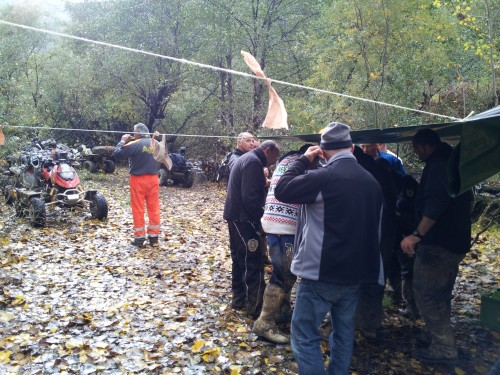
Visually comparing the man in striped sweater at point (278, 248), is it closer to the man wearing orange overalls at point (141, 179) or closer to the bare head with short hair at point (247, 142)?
the bare head with short hair at point (247, 142)

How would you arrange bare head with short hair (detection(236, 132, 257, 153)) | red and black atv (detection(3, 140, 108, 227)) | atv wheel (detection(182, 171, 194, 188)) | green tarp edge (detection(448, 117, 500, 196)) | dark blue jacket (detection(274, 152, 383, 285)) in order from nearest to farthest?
green tarp edge (detection(448, 117, 500, 196))
dark blue jacket (detection(274, 152, 383, 285))
bare head with short hair (detection(236, 132, 257, 153))
red and black atv (detection(3, 140, 108, 227))
atv wheel (detection(182, 171, 194, 188))

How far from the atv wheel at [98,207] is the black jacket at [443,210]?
7.09 meters

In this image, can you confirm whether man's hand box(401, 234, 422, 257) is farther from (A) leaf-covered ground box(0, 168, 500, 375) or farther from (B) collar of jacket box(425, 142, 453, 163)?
(A) leaf-covered ground box(0, 168, 500, 375)

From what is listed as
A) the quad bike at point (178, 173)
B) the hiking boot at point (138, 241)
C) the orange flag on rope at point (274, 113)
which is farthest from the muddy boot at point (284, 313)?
the quad bike at point (178, 173)

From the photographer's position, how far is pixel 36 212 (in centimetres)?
856

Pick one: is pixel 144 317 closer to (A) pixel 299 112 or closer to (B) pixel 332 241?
(B) pixel 332 241

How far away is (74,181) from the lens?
31.1ft

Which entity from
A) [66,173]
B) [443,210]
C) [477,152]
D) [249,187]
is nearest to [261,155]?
[249,187]

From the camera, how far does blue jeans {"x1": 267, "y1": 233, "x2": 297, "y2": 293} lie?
168 inches

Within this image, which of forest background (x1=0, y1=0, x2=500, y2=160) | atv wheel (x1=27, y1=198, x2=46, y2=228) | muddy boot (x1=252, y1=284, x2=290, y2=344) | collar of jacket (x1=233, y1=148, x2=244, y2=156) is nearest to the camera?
muddy boot (x1=252, y1=284, x2=290, y2=344)

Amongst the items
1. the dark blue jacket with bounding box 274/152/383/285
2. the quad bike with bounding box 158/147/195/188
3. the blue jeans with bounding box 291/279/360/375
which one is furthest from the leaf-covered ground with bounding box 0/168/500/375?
the quad bike with bounding box 158/147/195/188

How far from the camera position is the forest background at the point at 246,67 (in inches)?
475

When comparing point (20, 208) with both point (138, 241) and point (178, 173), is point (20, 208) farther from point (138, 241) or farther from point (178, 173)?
point (178, 173)

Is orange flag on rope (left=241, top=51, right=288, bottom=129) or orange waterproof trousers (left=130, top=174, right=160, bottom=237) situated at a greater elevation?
orange flag on rope (left=241, top=51, right=288, bottom=129)
